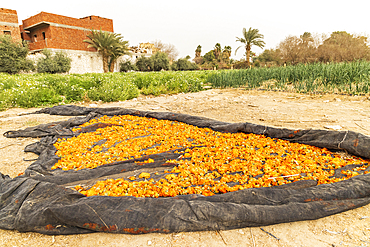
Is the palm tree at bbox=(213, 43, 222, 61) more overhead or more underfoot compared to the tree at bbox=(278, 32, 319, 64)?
more overhead

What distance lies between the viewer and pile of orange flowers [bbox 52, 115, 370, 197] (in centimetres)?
189

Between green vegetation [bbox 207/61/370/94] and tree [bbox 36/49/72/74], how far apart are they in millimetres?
16162

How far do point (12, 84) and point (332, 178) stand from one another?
330 inches

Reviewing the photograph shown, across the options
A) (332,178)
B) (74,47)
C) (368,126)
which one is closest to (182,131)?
(332,178)

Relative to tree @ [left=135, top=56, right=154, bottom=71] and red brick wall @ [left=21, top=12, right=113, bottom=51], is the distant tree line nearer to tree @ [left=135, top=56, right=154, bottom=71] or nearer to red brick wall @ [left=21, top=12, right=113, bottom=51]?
tree @ [left=135, top=56, right=154, bottom=71]

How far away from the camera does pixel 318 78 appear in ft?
22.4

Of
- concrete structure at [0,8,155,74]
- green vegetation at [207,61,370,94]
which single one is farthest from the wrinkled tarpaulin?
concrete structure at [0,8,155,74]

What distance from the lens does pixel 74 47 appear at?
2208 centimetres

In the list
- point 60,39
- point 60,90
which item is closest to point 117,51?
point 60,39

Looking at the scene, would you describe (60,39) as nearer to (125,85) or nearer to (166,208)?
(125,85)

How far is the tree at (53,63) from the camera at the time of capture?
718 inches

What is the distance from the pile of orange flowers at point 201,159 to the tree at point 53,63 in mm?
18538

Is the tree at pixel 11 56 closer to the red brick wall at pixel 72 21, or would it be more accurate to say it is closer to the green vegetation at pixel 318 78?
the red brick wall at pixel 72 21

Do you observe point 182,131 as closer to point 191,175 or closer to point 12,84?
point 191,175
